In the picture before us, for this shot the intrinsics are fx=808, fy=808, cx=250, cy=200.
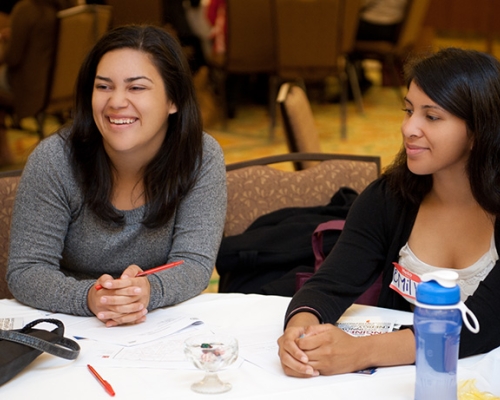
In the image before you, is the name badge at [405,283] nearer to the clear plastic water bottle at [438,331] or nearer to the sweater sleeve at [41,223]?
the clear plastic water bottle at [438,331]

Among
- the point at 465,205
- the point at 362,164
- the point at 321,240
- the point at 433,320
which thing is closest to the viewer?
the point at 433,320

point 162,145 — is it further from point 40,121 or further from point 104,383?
point 40,121

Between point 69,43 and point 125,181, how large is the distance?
309 centimetres

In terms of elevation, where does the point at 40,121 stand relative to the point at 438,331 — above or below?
below

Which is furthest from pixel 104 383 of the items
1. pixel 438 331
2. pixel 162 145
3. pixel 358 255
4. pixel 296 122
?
pixel 296 122

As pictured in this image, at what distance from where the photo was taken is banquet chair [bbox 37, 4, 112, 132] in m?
4.93

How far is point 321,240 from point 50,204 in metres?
0.76

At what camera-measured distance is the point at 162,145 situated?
7.23ft

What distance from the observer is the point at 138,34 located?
2.15 metres

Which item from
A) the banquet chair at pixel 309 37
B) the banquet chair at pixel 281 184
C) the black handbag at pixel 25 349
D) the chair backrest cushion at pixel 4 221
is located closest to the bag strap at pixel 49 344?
the black handbag at pixel 25 349

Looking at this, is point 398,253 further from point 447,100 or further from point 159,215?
point 159,215

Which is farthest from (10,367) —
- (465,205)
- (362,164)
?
(362,164)

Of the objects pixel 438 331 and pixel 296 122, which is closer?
pixel 438 331

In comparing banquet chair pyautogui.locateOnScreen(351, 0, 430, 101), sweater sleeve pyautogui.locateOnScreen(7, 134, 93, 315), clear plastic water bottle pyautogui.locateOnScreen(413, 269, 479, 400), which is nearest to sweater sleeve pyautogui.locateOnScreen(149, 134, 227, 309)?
sweater sleeve pyautogui.locateOnScreen(7, 134, 93, 315)
